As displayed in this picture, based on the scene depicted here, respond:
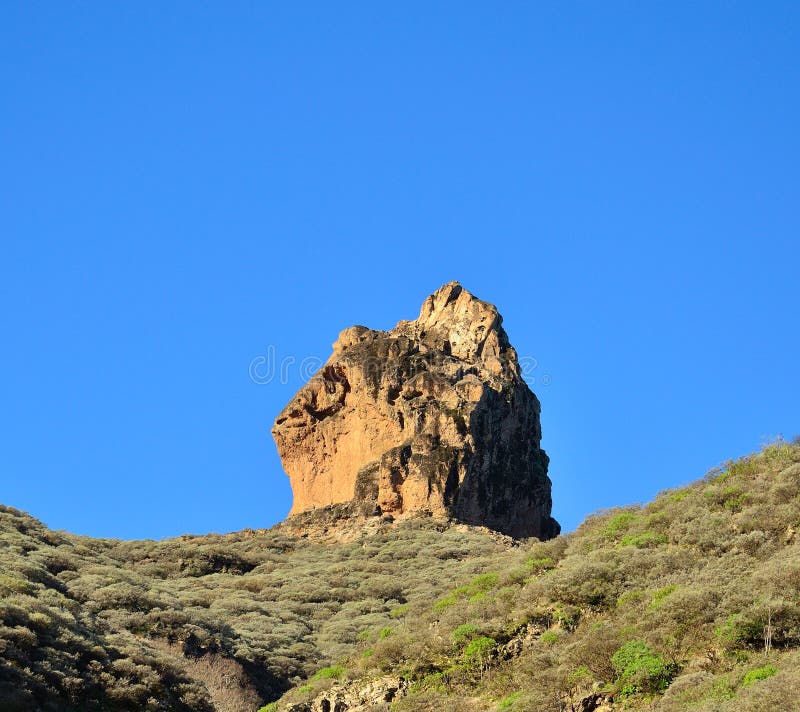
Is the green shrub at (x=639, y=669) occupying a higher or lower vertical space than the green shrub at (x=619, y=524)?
lower

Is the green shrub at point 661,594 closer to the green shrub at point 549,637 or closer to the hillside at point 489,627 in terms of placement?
the hillside at point 489,627

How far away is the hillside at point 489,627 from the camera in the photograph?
20.1 metres

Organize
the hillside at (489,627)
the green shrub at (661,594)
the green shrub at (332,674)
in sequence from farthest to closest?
1. the green shrub at (332,674)
2. the green shrub at (661,594)
3. the hillside at (489,627)

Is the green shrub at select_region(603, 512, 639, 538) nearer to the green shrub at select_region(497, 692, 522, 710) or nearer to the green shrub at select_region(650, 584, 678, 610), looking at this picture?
the green shrub at select_region(650, 584, 678, 610)

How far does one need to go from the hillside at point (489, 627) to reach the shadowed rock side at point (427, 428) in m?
12.7

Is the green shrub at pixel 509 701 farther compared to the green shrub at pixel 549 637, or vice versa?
the green shrub at pixel 549 637

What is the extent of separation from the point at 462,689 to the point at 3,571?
1705 centimetres

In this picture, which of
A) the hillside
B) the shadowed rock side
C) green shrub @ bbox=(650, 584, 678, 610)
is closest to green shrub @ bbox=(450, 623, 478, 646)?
the hillside

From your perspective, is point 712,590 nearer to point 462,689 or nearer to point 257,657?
point 462,689

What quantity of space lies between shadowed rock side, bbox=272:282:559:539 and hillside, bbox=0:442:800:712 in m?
12.7

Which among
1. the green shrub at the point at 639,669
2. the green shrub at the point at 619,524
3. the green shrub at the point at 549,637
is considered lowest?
the green shrub at the point at 639,669

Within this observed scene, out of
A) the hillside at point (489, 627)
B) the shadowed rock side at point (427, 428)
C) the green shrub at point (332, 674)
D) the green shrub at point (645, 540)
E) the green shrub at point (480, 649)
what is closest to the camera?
the hillside at point (489, 627)

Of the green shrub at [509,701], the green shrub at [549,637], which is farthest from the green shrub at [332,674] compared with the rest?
the green shrub at [509,701]

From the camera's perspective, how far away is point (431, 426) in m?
60.7
